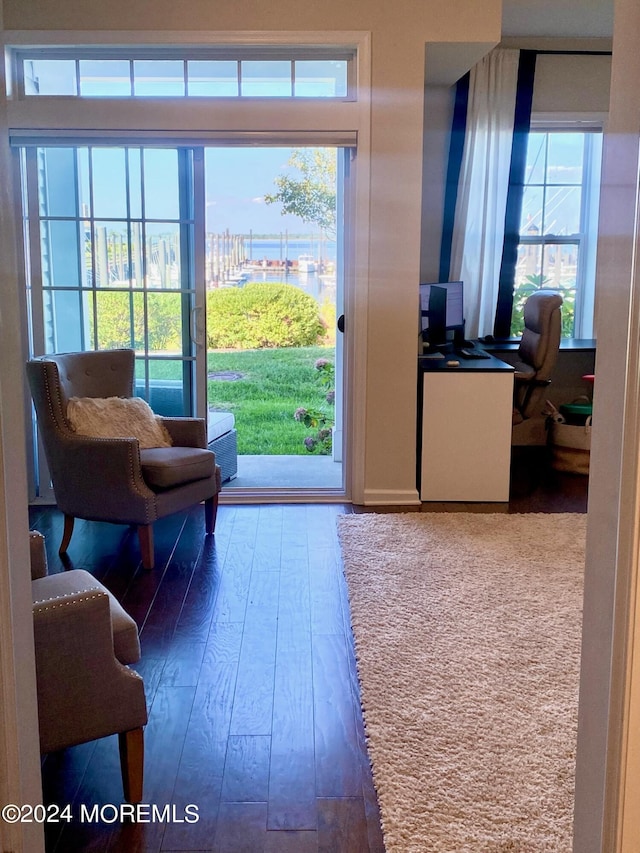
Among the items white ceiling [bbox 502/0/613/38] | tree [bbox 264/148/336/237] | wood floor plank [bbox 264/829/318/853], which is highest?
white ceiling [bbox 502/0/613/38]

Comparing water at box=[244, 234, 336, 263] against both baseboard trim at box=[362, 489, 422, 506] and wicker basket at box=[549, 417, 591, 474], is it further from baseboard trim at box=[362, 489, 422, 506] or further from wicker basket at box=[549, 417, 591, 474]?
baseboard trim at box=[362, 489, 422, 506]

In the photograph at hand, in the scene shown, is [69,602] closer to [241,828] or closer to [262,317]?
[241,828]

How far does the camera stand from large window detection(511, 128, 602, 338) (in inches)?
251

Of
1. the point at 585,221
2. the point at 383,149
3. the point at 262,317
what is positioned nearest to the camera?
the point at 383,149

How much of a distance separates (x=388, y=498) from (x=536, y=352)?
1.36 meters

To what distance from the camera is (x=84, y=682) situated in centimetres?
213

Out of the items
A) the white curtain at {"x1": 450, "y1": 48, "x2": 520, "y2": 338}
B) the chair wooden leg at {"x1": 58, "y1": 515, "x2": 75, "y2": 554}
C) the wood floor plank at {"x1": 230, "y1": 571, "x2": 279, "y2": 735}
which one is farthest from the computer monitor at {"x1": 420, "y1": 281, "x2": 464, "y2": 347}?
the chair wooden leg at {"x1": 58, "y1": 515, "x2": 75, "y2": 554}

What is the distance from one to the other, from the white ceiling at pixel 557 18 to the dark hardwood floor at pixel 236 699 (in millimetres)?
3370

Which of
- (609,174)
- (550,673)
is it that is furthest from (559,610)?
(609,174)

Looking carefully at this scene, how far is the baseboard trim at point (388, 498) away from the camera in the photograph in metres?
5.05

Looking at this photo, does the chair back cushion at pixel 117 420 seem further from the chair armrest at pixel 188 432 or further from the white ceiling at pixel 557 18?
the white ceiling at pixel 557 18

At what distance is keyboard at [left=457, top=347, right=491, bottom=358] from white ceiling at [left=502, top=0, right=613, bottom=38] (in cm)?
209

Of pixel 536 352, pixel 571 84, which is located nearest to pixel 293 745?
pixel 536 352

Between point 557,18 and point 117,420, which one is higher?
point 557,18
